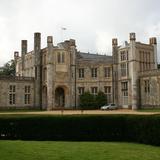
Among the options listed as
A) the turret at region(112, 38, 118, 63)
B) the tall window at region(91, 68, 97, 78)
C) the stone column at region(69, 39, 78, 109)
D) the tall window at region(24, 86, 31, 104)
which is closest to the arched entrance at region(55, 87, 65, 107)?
the stone column at region(69, 39, 78, 109)

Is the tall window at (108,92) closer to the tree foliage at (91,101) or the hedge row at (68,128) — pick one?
the tree foliage at (91,101)

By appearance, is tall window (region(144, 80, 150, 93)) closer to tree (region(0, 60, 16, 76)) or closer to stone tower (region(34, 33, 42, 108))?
stone tower (region(34, 33, 42, 108))

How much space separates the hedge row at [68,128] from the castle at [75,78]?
36.4 m

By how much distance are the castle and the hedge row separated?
36.4m

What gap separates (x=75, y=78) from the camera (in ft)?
200

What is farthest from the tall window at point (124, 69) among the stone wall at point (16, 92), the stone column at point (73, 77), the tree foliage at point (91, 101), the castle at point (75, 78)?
the stone wall at point (16, 92)

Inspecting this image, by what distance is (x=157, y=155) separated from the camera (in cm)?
1281

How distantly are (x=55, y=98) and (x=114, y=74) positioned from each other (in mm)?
11488

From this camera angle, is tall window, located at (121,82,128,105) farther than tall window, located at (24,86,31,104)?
No

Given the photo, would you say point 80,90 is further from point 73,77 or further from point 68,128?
point 68,128

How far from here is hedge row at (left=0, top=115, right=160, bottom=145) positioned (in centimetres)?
1861

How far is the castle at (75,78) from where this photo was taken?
184ft

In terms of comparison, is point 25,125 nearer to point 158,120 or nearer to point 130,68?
point 158,120

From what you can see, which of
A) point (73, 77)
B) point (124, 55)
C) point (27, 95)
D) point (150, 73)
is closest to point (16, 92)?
point (27, 95)
